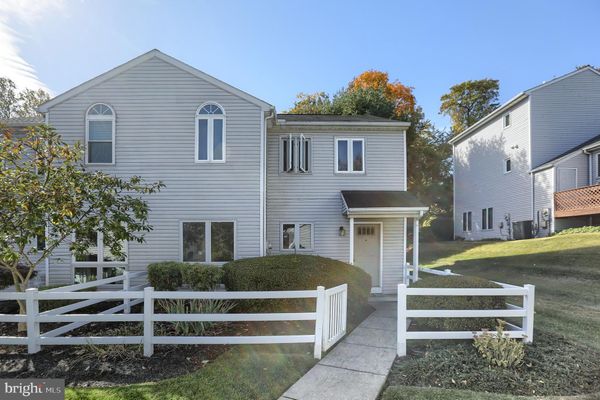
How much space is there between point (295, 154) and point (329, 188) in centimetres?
165

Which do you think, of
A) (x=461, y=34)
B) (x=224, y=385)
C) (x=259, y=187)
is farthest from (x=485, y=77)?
(x=224, y=385)

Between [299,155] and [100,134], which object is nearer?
[100,134]

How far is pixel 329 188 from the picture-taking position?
11.1 m

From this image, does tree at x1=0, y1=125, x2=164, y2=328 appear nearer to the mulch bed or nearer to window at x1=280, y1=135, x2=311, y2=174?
the mulch bed

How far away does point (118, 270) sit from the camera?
9633 millimetres

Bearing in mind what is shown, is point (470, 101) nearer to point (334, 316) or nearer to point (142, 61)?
point (142, 61)

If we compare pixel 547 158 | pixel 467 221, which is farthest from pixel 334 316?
pixel 467 221

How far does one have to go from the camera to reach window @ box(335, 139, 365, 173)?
1123 cm

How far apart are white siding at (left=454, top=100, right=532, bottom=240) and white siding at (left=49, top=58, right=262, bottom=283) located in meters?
16.8

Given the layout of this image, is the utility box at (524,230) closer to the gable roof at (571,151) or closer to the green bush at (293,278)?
the gable roof at (571,151)

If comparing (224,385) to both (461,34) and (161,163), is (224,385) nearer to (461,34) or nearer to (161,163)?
(161,163)

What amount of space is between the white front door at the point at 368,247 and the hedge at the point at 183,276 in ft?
16.3

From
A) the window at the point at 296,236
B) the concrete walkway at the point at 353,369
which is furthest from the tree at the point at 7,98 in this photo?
the concrete walkway at the point at 353,369

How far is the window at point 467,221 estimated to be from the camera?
24.5m
